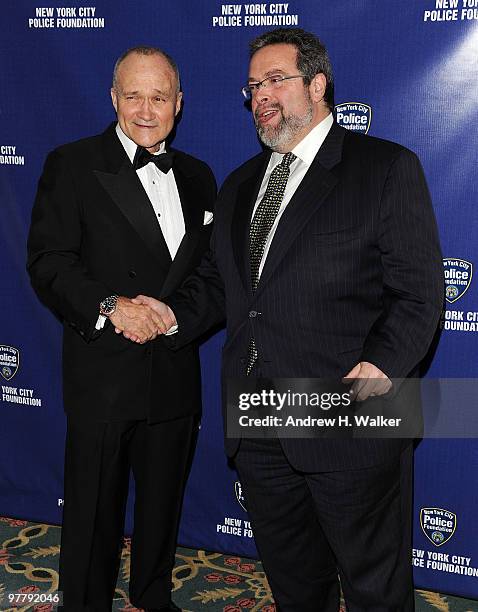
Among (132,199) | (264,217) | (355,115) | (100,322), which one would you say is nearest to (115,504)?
(100,322)

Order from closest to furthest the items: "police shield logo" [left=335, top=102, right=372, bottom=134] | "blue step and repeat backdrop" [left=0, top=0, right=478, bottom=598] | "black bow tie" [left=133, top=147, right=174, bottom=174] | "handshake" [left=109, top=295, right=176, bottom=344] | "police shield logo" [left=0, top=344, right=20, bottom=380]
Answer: "handshake" [left=109, top=295, right=176, bottom=344], "black bow tie" [left=133, top=147, right=174, bottom=174], "blue step and repeat backdrop" [left=0, top=0, right=478, bottom=598], "police shield logo" [left=335, top=102, right=372, bottom=134], "police shield logo" [left=0, top=344, right=20, bottom=380]

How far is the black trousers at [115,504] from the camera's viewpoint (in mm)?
3232

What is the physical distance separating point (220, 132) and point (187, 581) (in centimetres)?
218

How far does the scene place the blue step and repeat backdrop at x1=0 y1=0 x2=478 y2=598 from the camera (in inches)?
137

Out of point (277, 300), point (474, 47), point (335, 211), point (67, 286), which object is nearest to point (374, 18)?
point (474, 47)

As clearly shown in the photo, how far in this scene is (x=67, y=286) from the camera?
3.04 meters

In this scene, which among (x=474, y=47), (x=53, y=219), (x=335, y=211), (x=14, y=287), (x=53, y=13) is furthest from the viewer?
(x=14, y=287)

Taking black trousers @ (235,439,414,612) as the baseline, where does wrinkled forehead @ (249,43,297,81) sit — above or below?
above

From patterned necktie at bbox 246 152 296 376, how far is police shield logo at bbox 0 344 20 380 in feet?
6.56

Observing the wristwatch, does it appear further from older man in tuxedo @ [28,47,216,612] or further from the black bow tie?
the black bow tie

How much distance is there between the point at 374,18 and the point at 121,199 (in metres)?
1.39

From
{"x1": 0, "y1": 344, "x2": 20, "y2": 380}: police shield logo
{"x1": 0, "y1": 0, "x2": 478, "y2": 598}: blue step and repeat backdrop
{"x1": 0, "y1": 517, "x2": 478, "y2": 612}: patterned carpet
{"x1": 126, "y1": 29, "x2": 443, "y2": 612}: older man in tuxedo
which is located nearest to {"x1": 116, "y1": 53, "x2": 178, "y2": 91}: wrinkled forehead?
{"x1": 126, "y1": 29, "x2": 443, "y2": 612}: older man in tuxedo

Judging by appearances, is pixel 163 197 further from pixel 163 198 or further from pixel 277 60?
pixel 277 60

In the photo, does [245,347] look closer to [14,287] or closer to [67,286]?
[67,286]
